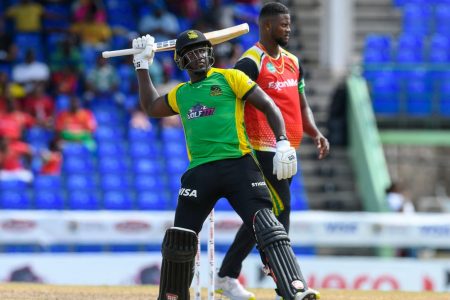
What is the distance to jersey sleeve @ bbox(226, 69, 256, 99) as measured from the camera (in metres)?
7.25

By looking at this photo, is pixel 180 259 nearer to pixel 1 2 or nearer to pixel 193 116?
pixel 193 116

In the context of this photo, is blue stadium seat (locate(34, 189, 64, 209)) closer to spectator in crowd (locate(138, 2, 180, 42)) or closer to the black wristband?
spectator in crowd (locate(138, 2, 180, 42))

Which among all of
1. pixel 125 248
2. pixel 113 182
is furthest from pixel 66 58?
pixel 125 248

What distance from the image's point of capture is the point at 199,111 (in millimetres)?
7297

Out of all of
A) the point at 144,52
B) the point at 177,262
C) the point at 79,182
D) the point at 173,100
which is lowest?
the point at 177,262

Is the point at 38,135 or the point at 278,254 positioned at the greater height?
the point at 38,135

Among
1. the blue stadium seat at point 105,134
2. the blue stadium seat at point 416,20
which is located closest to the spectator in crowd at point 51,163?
the blue stadium seat at point 105,134

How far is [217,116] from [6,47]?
10.7 meters

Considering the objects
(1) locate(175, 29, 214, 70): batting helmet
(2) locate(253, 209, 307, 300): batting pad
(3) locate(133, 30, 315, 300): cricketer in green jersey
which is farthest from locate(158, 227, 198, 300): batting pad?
(1) locate(175, 29, 214, 70): batting helmet

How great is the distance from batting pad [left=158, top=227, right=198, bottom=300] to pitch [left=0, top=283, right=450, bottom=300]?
1.53m

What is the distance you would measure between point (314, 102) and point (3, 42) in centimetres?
506

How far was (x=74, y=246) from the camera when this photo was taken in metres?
13.5

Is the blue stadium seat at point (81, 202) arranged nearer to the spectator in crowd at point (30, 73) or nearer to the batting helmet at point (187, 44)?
the spectator in crowd at point (30, 73)

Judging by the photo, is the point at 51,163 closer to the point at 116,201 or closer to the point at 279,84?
the point at 116,201
